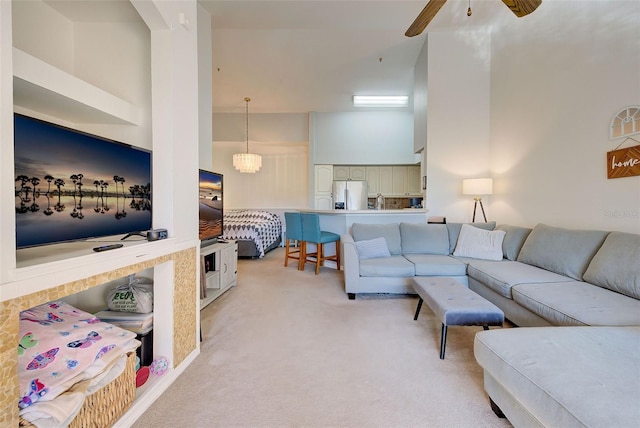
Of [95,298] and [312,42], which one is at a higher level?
[312,42]

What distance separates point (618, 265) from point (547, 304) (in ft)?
2.08

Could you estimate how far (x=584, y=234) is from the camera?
7.45ft

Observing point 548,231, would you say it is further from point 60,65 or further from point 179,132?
point 60,65

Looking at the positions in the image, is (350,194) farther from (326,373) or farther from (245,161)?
(326,373)

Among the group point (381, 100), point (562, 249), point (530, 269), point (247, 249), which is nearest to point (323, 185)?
point (381, 100)

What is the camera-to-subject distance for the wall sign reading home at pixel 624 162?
208 cm

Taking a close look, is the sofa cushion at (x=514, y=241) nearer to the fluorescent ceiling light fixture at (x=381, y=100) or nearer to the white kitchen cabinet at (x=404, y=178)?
the fluorescent ceiling light fixture at (x=381, y=100)

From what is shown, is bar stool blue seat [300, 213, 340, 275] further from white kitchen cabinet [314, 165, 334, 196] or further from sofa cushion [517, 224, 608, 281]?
white kitchen cabinet [314, 165, 334, 196]

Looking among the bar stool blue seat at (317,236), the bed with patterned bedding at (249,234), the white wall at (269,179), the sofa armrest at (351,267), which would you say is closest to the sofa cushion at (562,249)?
the sofa armrest at (351,267)

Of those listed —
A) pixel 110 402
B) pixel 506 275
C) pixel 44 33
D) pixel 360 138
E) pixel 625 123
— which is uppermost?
pixel 360 138

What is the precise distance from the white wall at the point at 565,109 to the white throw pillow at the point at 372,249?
1.79m

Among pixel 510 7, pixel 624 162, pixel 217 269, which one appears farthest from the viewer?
pixel 217 269

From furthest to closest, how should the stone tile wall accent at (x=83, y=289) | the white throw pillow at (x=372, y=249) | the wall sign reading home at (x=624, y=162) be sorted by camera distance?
the white throw pillow at (x=372, y=249), the wall sign reading home at (x=624, y=162), the stone tile wall accent at (x=83, y=289)

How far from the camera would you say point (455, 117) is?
13.1ft
